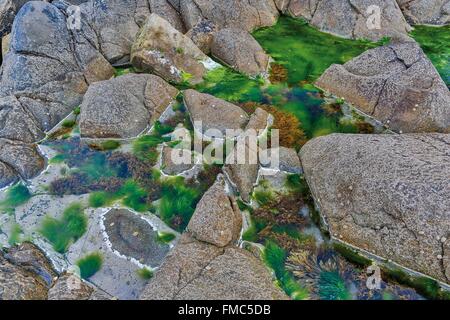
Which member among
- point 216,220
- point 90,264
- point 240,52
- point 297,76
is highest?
point 240,52

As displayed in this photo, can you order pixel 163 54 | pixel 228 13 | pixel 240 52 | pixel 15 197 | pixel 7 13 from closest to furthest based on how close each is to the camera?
pixel 15 197
pixel 163 54
pixel 240 52
pixel 7 13
pixel 228 13

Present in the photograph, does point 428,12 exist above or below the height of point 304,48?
above

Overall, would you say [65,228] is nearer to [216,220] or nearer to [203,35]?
[216,220]

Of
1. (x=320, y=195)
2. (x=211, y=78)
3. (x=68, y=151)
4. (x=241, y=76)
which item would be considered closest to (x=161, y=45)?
(x=211, y=78)

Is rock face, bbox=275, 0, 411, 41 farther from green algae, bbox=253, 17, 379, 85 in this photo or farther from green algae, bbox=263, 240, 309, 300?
green algae, bbox=263, 240, 309, 300

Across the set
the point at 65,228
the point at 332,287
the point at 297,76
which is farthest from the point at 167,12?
the point at 332,287

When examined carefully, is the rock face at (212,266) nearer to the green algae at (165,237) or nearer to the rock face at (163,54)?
the green algae at (165,237)

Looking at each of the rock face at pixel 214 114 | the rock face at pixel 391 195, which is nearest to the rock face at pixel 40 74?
the rock face at pixel 214 114
